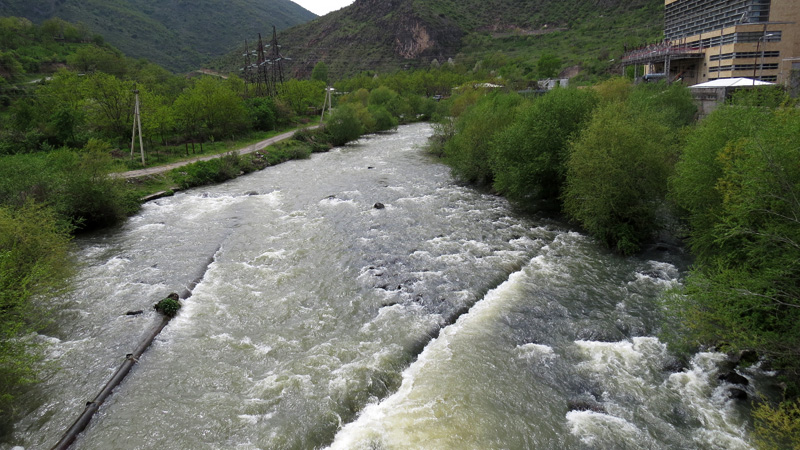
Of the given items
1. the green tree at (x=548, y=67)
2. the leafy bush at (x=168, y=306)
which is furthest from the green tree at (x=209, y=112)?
the green tree at (x=548, y=67)

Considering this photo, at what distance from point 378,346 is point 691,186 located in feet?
52.6

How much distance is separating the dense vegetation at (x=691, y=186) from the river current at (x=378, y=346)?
6.57 ft

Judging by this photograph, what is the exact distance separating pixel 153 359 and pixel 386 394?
30.7 feet

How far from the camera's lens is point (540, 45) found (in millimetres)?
160875

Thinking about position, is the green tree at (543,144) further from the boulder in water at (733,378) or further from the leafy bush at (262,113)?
the leafy bush at (262,113)

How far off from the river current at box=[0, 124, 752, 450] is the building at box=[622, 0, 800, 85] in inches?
1918

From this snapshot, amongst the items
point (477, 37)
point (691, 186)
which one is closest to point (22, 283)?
point (691, 186)

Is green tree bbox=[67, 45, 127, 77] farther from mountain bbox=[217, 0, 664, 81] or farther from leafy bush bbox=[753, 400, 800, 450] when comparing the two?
leafy bush bbox=[753, 400, 800, 450]

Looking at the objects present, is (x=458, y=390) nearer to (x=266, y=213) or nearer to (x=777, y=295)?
(x=777, y=295)

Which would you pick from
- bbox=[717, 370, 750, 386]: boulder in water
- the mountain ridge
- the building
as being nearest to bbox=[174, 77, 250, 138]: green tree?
the building

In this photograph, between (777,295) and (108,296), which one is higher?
(777,295)

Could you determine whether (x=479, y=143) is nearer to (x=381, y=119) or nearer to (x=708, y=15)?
(x=381, y=119)

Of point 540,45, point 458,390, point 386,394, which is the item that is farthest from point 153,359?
point 540,45

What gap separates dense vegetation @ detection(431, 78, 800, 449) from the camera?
13.7 m
